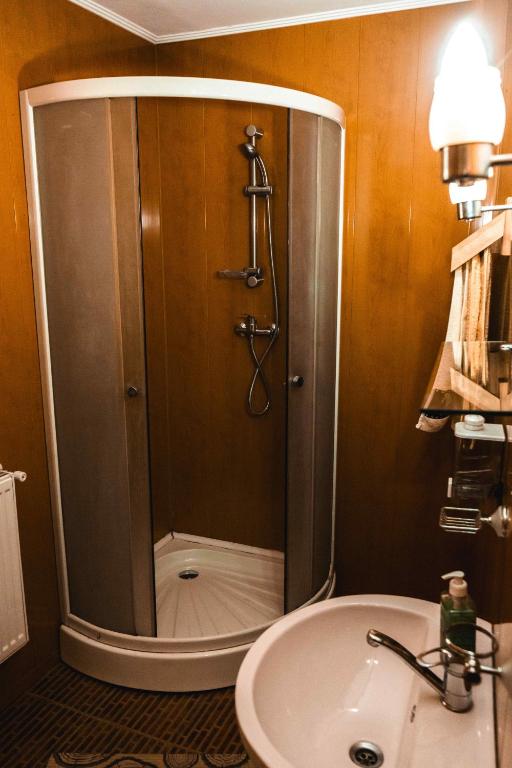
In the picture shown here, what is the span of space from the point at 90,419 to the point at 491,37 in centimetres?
200

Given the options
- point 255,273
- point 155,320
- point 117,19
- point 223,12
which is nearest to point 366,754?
point 255,273

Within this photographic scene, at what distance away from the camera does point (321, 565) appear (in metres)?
2.53

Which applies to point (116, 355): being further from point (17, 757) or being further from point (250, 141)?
point (17, 757)

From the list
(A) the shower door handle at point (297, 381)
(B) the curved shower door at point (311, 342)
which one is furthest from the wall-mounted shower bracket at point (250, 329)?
(A) the shower door handle at point (297, 381)

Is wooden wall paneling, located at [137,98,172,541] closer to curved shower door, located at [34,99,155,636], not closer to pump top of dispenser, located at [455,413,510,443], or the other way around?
curved shower door, located at [34,99,155,636]

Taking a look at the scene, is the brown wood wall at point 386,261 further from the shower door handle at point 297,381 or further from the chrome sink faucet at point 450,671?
the chrome sink faucet at point 450,671

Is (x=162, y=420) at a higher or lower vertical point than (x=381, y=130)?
lower

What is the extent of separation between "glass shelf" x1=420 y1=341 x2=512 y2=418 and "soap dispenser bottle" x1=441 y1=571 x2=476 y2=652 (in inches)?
17.7

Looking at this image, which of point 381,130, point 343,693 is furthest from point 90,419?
point 381,130

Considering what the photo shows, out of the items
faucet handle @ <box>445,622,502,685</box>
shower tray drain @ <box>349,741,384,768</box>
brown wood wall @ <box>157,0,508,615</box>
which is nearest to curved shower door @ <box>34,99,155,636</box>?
brown wood wall @ <box>157,0,508,615</box>

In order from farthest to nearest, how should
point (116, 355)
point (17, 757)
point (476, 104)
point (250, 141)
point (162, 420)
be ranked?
point (162, 420), point (250, 141), point (116, 355), point (17, 757), point (476, 104)

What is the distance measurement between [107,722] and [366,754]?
4.19 feet

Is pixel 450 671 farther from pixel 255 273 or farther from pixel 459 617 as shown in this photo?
pixel 255 273

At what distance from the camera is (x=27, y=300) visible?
7.07 ft
